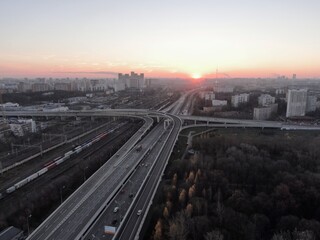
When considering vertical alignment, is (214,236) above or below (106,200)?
above

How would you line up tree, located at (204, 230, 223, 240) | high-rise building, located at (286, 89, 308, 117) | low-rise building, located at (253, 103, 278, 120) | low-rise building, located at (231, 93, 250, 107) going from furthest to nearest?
low-rise building, located at (231, 93, 250, 107) < high-rise building, located at (286, 89, 308, 117) < low-rise building, located at (253, 103, 278, 120) < tree, located at (204, 230, 223, 240)

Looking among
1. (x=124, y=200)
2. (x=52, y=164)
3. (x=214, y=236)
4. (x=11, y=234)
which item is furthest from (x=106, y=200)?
(x=52, y=164)

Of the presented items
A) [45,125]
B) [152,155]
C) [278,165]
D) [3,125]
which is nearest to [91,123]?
[45,125]

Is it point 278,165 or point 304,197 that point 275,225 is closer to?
point 304,197

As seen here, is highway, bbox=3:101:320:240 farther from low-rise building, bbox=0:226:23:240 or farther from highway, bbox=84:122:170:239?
low-rise building, bbox=0:226:23:240

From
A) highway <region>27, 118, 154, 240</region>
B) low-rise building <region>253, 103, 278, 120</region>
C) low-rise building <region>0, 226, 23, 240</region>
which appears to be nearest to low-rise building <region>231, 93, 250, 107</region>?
low-rise building <region>253, 103, 278, 120</region>

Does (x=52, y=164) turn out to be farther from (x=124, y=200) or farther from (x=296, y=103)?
(x=296, y=103)
